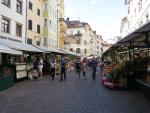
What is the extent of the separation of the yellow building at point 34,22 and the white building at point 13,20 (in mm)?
2127

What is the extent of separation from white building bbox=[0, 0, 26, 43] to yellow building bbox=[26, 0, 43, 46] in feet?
6.98

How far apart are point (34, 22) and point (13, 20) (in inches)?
329

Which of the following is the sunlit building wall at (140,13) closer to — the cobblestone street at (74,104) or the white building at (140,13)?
the white building at (140,13)

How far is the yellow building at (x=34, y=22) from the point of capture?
34.8m

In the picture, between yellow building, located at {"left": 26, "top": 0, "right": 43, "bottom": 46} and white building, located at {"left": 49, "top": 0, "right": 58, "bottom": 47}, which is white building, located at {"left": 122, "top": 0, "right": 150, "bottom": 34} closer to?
yellow building, located at {"left": 26, "top": 0, "right": 43, "bottom": 46}

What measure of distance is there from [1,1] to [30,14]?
9163 mm

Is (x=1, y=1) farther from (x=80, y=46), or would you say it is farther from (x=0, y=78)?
(x=80, y=46)

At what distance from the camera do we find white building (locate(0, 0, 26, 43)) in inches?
1044

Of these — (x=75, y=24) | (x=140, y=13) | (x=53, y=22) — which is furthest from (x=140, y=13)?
(x=75, y=24)

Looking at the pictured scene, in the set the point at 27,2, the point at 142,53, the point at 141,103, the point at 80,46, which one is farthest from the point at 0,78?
the point at 80,46

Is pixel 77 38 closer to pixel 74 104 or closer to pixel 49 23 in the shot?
pixel 49 23

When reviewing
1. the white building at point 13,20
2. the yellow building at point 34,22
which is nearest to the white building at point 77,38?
the yellow building at point 34,22

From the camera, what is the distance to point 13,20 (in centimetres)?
2906

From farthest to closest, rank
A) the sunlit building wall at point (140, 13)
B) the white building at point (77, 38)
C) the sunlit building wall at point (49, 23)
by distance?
the white building at point (77, 38) < the sunlit building wall at point (49, 23) < the sunlit building wall at point (140, 13)
